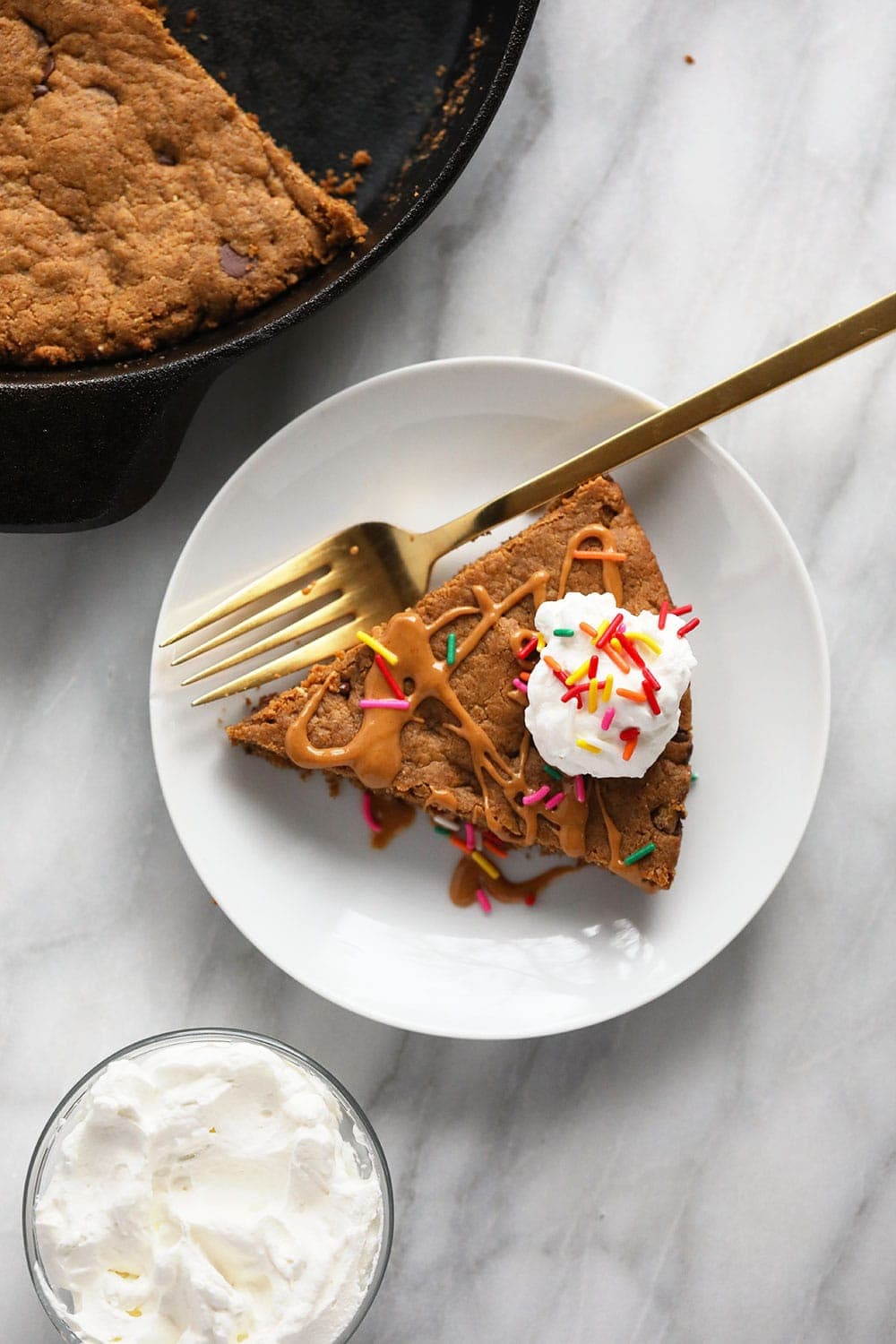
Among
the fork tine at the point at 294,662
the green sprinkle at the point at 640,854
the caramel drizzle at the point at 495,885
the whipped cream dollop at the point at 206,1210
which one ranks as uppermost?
the fork tine at the point at 294,662

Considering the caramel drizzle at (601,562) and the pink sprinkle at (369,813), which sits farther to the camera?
the pink sprinkle at (369,813)

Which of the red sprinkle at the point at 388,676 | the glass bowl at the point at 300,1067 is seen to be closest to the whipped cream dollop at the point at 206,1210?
the glass bowl at the point at 300,1067

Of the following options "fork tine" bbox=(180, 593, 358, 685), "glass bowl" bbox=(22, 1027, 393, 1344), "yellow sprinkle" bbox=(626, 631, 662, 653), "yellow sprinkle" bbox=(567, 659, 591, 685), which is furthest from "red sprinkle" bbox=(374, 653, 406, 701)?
"glass bowl" bbox=(22, 1027, 393, 1344)

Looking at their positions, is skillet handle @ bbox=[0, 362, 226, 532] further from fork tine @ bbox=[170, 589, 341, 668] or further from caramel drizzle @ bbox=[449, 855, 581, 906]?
caramel drizzle @ bbox=[449, 855, 581, 906]

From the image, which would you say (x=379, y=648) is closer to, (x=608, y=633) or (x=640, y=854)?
(x=608, y=633)

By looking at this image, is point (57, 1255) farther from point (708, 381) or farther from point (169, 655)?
point (708, 381)

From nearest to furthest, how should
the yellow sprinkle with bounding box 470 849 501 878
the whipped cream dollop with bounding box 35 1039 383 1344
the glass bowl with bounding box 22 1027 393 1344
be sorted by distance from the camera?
the whipped cream dollop with bounding box 35 1039 383 1344, the glass bowl with bounding box 22 1027 393 1344, the yellow sprinkle with bounding box 470 849 501 878

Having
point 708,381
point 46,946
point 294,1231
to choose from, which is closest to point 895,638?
point 708,381

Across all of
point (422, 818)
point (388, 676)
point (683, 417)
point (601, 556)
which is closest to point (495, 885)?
point (422, 818)

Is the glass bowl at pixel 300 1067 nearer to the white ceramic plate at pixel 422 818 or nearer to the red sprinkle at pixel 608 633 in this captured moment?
the white ceramic plate at pixel 422 818
